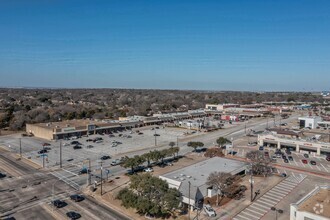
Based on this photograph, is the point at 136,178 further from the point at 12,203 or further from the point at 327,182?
the point at 327,182

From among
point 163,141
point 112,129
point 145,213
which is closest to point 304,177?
point 145,213

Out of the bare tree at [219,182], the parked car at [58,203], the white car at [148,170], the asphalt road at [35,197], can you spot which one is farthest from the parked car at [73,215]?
the white car at [148,170]

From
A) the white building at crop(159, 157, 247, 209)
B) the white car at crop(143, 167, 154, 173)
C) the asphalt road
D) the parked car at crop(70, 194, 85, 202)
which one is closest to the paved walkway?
the white building at crop(159, 157, 247, 209)

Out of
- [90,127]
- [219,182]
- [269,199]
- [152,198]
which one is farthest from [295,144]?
[90,127]

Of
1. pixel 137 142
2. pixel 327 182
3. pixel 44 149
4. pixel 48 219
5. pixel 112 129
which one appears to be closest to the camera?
pixel 48 219

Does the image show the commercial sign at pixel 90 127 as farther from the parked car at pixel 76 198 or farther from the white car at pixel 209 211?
the white car at pixel 209 211

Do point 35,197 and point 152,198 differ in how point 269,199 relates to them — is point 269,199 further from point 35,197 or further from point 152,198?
point 35,197

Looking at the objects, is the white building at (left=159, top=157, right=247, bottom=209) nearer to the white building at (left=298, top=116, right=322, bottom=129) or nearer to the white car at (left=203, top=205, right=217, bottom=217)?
the white car at (left=203, top=205, right=217, bottom=217)
